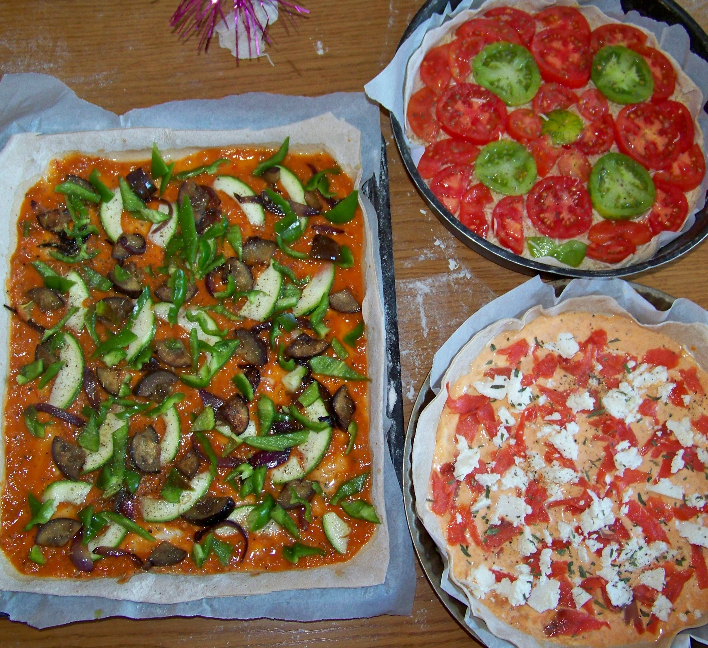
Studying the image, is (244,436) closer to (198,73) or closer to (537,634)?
(537,634)

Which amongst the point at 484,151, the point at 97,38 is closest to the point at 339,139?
the point at 484,151

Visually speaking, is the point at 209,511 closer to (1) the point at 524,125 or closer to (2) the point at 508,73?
(1) the point at 524,125

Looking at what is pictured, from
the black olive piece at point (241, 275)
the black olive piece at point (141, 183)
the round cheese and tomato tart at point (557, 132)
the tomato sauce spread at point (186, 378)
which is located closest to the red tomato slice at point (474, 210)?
the round cheese and tomato tart at point (557, 132)

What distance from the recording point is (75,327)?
3.06m

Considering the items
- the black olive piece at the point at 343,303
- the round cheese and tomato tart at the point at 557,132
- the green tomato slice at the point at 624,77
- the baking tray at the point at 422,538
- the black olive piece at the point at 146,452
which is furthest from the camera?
the green tomato slice at the point at 624,77

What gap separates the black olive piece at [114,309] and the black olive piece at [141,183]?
533 millimetres

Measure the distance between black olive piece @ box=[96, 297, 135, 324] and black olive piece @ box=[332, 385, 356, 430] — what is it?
3.60ft

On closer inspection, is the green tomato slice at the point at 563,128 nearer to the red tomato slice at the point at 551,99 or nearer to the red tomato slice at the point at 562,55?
the red tomato slice at the point at 551,99

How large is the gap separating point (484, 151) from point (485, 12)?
2.65ft

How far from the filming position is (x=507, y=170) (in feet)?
10.3

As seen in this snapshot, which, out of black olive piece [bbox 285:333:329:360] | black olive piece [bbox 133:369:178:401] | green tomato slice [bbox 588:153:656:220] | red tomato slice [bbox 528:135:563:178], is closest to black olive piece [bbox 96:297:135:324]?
black olive piece [bbox 133:369:178:401]

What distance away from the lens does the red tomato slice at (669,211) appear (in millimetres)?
3164

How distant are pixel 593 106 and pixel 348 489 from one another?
234 centimetres

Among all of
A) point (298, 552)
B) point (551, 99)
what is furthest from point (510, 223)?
point (298, 552)
